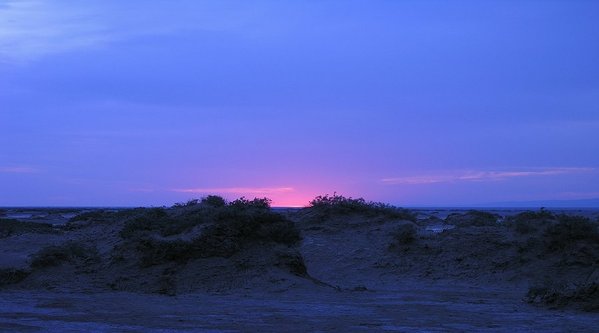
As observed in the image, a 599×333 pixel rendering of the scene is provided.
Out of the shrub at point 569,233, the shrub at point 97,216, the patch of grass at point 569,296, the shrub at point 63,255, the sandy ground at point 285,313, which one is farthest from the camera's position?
the shrub at point 97,216

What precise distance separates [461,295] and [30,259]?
1186 centimetres

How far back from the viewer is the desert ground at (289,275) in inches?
496

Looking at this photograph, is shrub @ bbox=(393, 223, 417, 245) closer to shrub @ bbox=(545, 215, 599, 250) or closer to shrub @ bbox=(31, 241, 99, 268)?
shrub @ bbox=(545, 215, 599, 250)

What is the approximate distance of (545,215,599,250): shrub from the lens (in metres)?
20.6

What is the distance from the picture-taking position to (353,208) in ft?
94.2

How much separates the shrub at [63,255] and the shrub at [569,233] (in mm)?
13617

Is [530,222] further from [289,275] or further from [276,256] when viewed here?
[289,275]

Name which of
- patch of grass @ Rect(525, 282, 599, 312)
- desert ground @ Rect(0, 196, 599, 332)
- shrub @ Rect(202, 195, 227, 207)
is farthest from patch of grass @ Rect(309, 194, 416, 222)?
patch of grass @ Rect(525, 282, 599, 312)

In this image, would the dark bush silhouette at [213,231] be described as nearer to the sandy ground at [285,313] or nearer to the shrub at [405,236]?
the sandy ground at [285,313]

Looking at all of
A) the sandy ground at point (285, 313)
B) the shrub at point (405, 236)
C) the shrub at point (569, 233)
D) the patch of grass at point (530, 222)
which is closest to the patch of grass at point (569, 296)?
the sandy ground at point (285, 313)

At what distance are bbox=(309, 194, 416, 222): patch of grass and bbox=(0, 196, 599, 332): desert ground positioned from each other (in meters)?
0.93

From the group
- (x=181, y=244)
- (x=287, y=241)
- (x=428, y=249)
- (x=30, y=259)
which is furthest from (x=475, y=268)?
(x=30, y=259)

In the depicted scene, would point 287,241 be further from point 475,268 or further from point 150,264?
point 475,268

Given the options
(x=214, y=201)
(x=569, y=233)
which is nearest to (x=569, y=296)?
(x=569, y=233)
